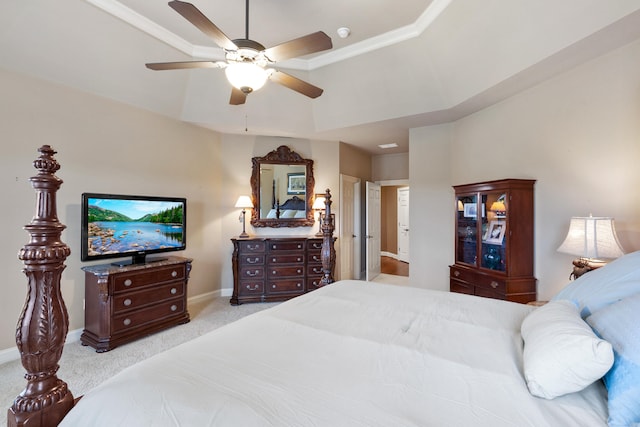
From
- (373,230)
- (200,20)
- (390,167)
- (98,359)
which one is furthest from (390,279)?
(200,20)

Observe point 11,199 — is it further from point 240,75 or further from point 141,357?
point 240,75

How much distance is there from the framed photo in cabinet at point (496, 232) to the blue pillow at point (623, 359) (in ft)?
7.12

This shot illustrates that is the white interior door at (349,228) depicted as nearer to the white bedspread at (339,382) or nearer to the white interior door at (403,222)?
the white interior door at (403,222)

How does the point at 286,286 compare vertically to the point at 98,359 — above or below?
above

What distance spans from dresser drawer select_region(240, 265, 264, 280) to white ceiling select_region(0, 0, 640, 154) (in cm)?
209

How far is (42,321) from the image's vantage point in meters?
1.01

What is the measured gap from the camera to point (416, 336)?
4.36 feet

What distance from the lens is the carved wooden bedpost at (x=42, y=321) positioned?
98 cm

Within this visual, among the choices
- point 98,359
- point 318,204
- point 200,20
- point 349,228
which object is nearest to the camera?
point 200,20

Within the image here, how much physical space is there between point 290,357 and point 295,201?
387 centimetres

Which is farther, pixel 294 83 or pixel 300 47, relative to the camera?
pixel 294 83

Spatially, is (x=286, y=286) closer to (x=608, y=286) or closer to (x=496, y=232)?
(x=496, y=232)

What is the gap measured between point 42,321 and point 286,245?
341 centimetres

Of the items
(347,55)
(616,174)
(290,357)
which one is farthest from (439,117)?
(290,357)
